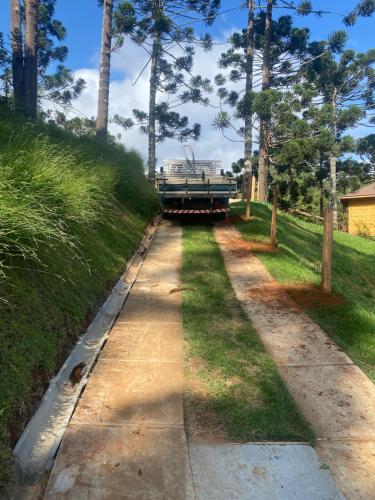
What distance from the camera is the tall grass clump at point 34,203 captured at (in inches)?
155

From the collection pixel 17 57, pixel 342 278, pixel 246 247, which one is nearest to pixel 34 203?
pixel 246 247

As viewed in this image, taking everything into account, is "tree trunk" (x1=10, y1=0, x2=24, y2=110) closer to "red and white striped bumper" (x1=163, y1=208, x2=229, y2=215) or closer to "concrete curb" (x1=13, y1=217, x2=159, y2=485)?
"red and white striped bumper" (x1=163, y1=208, x2=229, y2=215)

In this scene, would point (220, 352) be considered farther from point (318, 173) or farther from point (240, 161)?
point (240, 161)

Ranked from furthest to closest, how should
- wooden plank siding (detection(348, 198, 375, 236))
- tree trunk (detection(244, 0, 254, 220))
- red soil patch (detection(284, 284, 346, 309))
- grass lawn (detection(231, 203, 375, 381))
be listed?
wooden plank siding (detection(348, 198, 375, 236)), tree trunk (detection(244, 0, 254, 220)), red soil patch (detection(284, 284, 346, 309)), grass lawn (detection(231, 203, 375, 381))

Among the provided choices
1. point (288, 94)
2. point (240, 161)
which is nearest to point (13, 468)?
point (288, 94)

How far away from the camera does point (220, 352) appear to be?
459 centimetres

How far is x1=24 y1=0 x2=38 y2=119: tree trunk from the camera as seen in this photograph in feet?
41.9

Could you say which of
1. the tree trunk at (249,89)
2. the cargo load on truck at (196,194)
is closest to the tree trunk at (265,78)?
the tree trunk at (249,89)

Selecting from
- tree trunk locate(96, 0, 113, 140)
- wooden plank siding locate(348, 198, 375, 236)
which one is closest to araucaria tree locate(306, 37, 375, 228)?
wooden plank siding locate(348, 198, 375, 236)

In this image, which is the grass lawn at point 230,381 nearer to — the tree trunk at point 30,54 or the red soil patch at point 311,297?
the red soil patch at point 311,297

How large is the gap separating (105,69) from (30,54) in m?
3.83

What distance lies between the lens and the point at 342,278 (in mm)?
10000

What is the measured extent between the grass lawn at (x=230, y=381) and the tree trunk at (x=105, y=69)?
37.4ft

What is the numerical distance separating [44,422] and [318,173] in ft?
99.1
